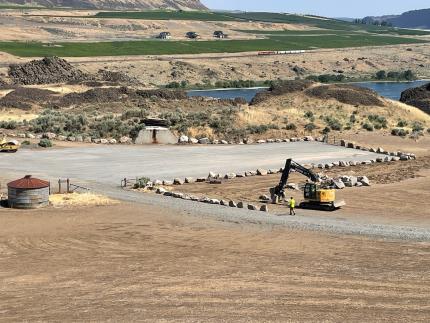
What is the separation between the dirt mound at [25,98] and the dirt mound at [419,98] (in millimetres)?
42161

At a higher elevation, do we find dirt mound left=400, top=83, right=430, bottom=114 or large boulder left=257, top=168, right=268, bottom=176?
dirt mound left=400, top=83, right=430, bottom=114

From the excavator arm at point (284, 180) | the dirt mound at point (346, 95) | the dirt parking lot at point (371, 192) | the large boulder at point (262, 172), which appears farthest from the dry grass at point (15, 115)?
A: the excavator arm at point (284, 180)

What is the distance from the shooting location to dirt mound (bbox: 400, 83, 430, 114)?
85.2 m

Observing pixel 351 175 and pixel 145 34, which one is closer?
pixel 351 175

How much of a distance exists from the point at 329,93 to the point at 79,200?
157 ft

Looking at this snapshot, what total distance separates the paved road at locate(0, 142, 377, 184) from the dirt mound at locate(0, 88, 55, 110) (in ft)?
82.8

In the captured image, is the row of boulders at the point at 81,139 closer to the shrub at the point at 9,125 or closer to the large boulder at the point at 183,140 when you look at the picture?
the large boulder at the point at 183,140

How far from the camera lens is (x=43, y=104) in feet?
264

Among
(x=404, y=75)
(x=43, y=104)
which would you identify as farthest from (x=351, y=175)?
(x=404, y=75)

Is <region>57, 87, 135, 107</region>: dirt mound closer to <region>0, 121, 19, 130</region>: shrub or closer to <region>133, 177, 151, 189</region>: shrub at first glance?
<region>0, 121, 19, 130</region>: shrub

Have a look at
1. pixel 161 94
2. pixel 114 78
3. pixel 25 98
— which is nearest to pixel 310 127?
pixel 161 94

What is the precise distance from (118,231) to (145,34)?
15905cm

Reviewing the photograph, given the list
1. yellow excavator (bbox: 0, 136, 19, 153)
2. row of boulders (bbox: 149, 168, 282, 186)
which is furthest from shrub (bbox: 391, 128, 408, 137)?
yellow excavator (bbox: 0, 136, 19, 153)

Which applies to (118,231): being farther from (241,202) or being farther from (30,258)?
(241,202)
